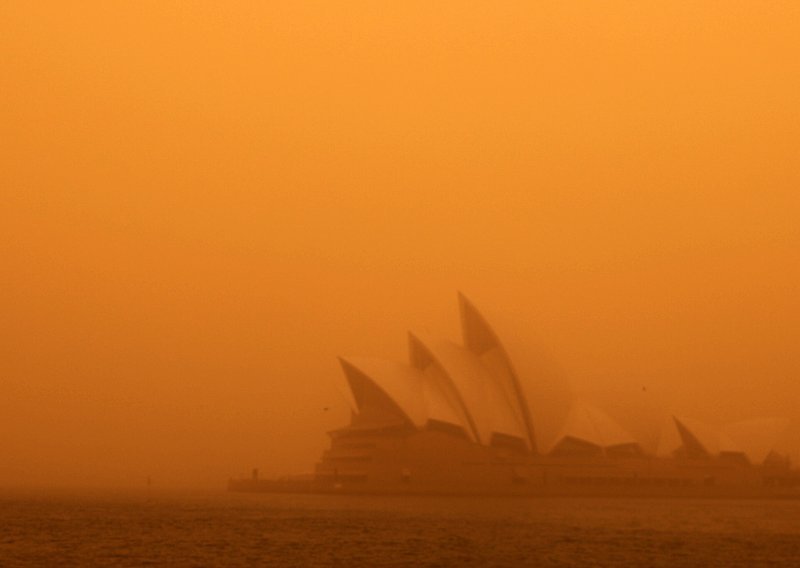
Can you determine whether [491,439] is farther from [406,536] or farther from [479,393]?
[406,536]

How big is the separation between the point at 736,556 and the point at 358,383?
128 ft

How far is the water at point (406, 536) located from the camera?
3222 centimetres

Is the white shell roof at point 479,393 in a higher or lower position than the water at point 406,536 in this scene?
higher

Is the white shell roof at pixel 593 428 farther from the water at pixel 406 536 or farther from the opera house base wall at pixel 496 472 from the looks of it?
the water at pixel 406 536

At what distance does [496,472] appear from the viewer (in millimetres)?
69875

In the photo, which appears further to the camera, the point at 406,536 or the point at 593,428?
the point at 593,428

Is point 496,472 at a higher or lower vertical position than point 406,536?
higher

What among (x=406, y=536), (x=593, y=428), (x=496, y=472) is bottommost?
(x=406, y=536)

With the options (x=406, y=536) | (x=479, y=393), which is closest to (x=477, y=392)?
(x=479, y=393)

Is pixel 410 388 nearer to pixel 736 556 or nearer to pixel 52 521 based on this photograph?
pixel 52 521

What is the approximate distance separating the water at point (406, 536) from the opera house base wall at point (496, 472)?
954 cm

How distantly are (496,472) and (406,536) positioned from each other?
31.2m

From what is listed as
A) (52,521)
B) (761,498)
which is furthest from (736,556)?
(761,498)

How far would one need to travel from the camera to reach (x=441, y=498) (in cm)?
Result: 6819
